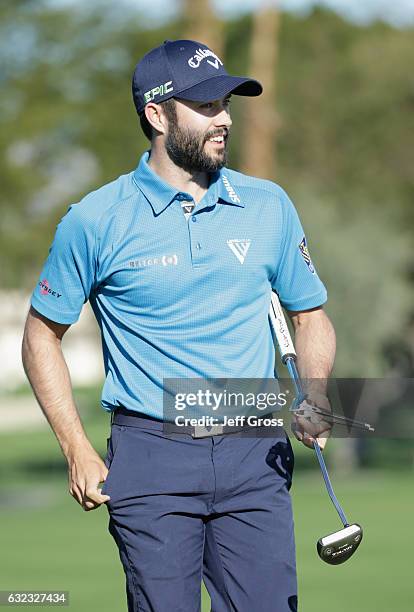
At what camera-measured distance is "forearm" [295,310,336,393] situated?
5.13 meters

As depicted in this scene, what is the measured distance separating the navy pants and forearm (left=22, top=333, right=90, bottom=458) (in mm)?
180

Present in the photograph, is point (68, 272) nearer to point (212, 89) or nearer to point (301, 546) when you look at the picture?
point (212, 89)

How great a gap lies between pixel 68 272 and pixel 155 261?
13.0 inches

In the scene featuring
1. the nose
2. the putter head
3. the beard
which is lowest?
the putter head

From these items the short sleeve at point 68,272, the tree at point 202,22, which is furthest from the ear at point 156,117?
the tree at point 202,22

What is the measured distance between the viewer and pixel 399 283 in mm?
27547

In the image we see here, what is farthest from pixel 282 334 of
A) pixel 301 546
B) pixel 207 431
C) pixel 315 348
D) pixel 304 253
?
pixel 301 546

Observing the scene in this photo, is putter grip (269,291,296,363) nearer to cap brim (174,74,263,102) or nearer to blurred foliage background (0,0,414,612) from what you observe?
cap brim (174,74,263,102)

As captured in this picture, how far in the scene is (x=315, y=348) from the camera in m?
5.19

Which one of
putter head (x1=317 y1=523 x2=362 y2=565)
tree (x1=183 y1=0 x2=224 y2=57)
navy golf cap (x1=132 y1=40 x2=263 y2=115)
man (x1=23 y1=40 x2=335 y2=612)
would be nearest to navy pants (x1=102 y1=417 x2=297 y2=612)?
man (x1=23 y1=40 x2=335 y2=612)

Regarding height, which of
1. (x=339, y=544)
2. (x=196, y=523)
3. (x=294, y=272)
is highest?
(x=294, y=272)

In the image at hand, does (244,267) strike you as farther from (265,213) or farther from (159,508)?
(159,508)

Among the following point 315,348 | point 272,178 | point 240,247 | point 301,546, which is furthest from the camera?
point 272,178

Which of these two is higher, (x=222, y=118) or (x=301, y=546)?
(x=222, y=118)
